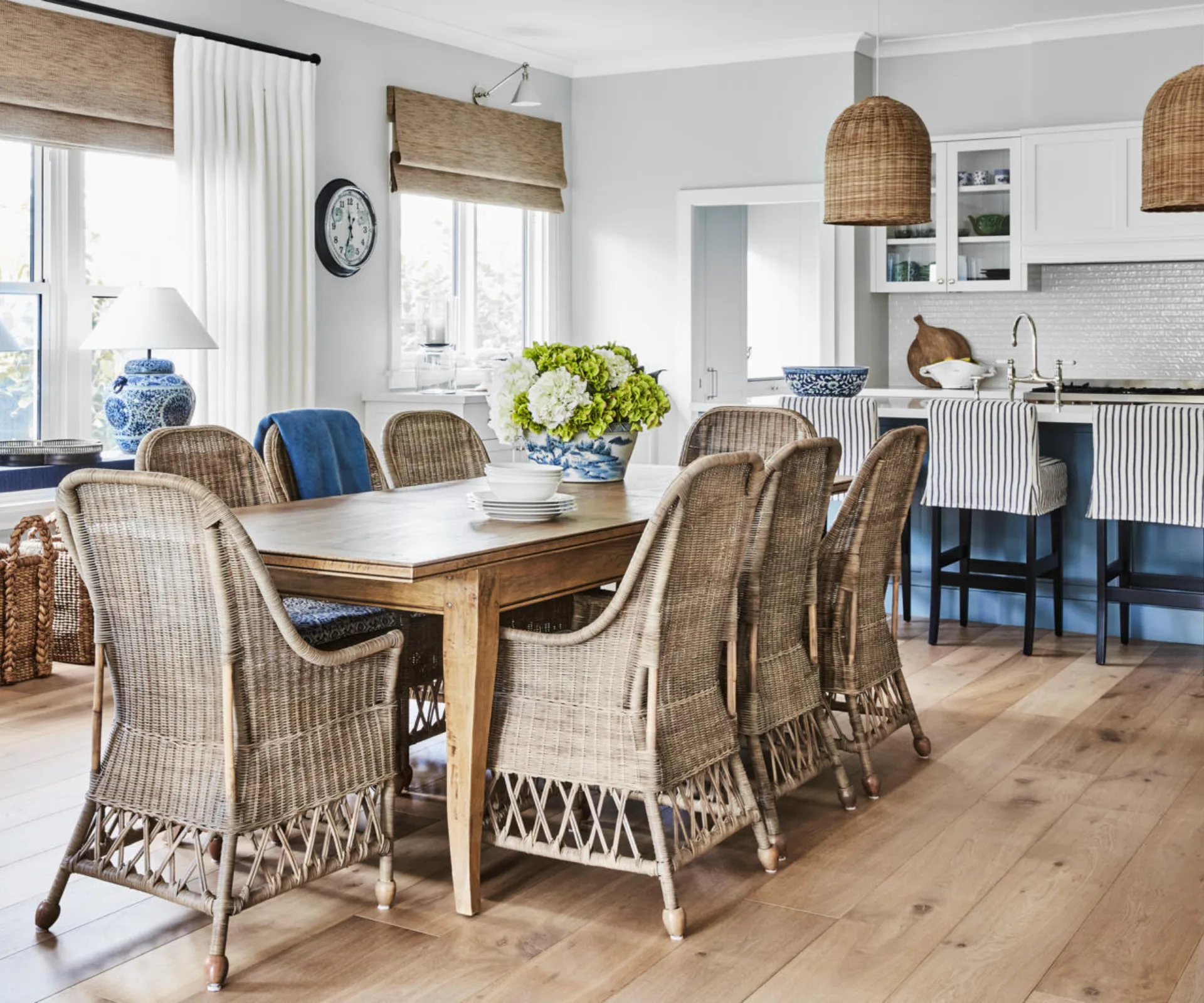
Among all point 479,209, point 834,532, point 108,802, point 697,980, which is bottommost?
point 697,980

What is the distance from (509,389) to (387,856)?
1.34m

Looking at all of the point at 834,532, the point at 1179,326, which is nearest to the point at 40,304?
the point at 834,532

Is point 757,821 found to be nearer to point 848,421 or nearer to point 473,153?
point 848,421

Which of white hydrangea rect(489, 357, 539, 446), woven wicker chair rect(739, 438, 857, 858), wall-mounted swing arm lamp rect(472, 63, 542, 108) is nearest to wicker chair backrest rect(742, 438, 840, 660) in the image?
woven wicker chair rect(739, 438, 857, 858)

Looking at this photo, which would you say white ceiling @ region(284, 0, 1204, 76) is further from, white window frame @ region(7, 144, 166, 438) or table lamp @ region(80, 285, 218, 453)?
table lamp @ region(80, 285, 218, 453)

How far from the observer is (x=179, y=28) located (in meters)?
5.25

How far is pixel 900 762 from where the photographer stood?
12.3 ft

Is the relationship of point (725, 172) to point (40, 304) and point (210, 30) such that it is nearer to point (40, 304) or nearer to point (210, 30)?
point (210, 30)

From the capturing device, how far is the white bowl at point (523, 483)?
308 cm

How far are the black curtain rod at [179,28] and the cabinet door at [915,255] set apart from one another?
2.98 metres

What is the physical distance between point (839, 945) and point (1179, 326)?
A: 5129 mm

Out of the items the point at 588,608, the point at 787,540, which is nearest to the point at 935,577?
the point at 787,540

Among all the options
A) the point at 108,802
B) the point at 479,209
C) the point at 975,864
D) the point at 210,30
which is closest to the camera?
the point at 108,802

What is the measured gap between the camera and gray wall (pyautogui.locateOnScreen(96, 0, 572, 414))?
5.95 meters
